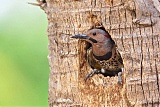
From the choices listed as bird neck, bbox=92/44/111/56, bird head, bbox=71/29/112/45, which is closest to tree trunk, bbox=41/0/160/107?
bird head, bbox=71/29/112/45

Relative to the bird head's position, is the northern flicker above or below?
below

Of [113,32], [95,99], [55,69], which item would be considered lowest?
[95,99]

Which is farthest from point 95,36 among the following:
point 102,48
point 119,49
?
point 119,49

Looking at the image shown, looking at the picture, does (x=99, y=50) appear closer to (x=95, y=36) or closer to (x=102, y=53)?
(x=102, y=53)

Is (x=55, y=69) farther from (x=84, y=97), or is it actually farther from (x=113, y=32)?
(x=113, y=32)

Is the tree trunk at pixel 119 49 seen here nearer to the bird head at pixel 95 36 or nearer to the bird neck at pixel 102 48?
the bird head at pixel 95 36

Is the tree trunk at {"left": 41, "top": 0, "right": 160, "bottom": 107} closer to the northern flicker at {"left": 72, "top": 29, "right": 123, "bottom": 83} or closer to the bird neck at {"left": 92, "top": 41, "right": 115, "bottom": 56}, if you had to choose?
the northern flicker at {"left": 72, "top": 29, "right": 123, "bottom": 83}

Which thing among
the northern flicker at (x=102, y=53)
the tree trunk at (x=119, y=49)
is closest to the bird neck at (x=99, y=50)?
the northern flicker at (x=102, y=53)

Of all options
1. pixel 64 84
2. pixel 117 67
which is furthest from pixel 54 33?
pixel 117 67
